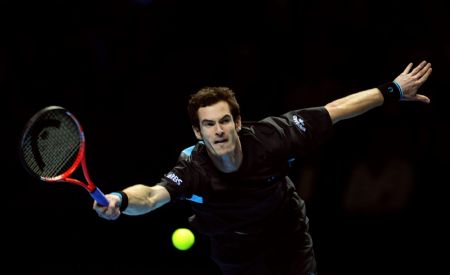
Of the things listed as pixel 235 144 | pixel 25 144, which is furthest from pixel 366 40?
pixel 25 144

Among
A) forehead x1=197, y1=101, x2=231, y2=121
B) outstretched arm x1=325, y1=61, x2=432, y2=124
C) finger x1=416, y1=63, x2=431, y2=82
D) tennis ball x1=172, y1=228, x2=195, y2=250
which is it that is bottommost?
tennis ball x1=172, y1=228, x2=195, y2=250

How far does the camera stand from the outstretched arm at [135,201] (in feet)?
12.0

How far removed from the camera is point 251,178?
4.60m

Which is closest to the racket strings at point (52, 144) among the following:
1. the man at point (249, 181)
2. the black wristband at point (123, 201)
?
the black wristband at point (123, 201)

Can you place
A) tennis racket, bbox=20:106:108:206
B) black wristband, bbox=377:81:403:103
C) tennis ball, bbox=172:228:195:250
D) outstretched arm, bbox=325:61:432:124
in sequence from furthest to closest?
tennis ball, bbox=172:228:195:250 < black wristband, bbox=377:81:403:103 < outstretched arm, bbox=325:61:432:124 < tennis racket, bbox=20:106:108:206

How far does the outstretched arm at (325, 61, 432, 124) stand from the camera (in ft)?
16.1

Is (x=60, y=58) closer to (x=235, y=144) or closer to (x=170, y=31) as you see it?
(x=170, y=31)

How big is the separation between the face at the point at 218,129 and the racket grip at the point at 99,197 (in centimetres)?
111

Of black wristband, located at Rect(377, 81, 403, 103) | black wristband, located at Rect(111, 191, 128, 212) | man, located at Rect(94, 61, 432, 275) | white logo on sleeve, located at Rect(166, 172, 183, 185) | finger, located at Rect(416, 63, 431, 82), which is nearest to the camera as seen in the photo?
black wristband, located at Rect(111, 191, 128, 212)

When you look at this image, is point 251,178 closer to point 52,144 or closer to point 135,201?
point 135,201

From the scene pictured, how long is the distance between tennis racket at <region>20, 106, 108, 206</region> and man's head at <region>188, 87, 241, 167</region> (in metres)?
0.93

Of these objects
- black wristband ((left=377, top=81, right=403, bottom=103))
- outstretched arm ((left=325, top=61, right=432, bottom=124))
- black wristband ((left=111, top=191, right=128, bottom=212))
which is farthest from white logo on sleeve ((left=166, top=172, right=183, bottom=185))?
black wristband ((left=377, top=81, right=403, bottom=103))

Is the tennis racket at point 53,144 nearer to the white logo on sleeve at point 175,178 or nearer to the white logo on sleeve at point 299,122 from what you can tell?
the white logo on sleeve at point 175,178

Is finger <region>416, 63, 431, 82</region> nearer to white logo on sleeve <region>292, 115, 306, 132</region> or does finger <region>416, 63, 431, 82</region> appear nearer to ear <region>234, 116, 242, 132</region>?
white logo on sleeve <region>292, 115, 306, 132</region>
